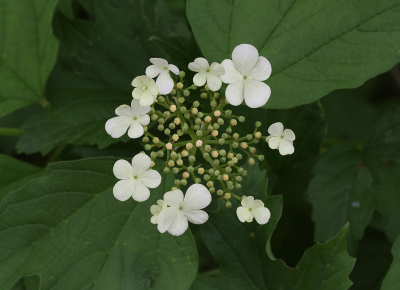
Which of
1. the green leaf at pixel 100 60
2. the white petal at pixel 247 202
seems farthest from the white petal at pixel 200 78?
the green leaf at pixel 100 60

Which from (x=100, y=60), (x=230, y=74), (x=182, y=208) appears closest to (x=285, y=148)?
(x=230, y=74)

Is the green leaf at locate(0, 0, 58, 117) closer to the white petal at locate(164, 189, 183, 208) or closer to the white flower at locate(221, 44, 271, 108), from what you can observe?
the white flower at locate(221, 44, 271, 108)

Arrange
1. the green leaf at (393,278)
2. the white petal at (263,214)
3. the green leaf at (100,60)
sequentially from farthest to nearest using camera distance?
the green leaf at (100,60), the green leaf at (393,278), the white petal at (263,214)

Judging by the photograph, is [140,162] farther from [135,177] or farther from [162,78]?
[162,78]

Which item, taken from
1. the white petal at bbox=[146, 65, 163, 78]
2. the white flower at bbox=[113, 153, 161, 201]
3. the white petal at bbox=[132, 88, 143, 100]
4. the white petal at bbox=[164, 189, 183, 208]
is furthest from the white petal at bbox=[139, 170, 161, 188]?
the white petal at bbox=[146, 65, 163, 78]

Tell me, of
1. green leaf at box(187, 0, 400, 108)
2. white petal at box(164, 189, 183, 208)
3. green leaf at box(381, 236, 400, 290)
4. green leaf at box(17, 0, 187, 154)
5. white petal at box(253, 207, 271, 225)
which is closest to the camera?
white petal at box(164, 189, 183, 208)

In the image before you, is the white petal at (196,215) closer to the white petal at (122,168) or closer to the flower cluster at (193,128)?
the flower cluster at (193,128)
